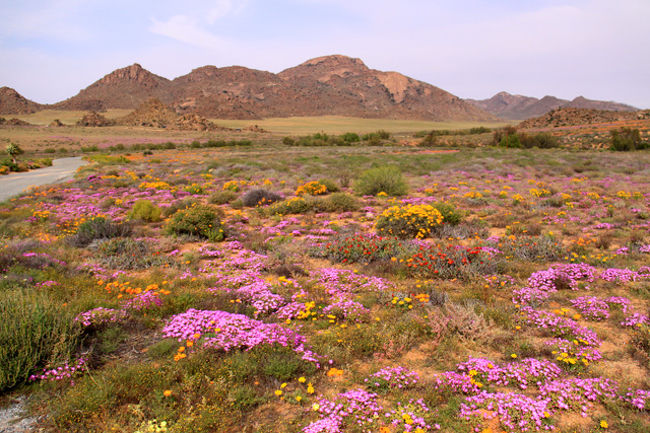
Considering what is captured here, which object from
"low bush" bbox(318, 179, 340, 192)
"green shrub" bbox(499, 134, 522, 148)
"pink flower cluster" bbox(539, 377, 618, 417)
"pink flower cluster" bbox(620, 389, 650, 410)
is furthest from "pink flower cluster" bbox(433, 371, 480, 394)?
"green shrub" bbox(499, 134, 522, 148)

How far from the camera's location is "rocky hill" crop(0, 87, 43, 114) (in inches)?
6010

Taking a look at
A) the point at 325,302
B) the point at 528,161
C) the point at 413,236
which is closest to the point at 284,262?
the point at 325,302

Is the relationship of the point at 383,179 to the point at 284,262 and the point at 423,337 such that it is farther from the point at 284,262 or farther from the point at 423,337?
the point at 423,337

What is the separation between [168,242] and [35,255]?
2.52 metres

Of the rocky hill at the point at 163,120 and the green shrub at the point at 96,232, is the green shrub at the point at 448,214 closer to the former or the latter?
the green shrub at the point at 96,232

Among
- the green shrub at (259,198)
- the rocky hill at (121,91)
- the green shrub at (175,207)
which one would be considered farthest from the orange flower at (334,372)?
the rocky hill at (121,91)

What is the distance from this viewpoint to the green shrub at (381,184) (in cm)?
1473

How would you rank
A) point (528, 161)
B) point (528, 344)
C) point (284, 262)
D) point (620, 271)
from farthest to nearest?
point (528, 161)
point (284, 262)
point (620, 271)
point (528, 344)

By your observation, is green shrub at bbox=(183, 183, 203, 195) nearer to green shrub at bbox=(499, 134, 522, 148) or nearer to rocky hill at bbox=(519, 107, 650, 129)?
green shrub at bbox=(499, 134, 522, 148)

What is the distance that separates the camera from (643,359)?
3891 mm

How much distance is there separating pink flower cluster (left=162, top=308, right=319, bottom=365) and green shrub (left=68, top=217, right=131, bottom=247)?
212 inches

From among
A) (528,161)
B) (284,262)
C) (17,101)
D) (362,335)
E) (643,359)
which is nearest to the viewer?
(643,359)

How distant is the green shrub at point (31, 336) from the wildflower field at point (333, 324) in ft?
0.07

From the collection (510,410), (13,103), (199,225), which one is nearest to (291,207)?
(199,225)
